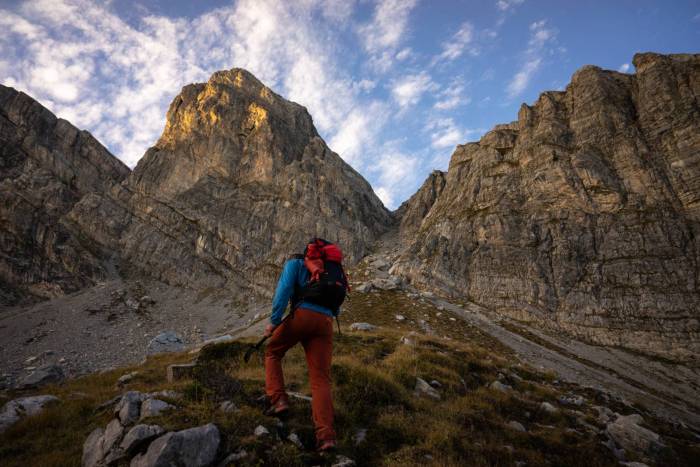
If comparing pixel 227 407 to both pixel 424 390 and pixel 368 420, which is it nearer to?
pixel 368 420

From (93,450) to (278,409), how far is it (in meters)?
3.15

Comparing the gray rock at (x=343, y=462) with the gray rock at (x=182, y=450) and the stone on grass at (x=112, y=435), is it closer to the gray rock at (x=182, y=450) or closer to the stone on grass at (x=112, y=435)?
the gray rock at (x=182, y=450)

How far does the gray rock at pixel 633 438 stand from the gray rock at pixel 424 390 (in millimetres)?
5233

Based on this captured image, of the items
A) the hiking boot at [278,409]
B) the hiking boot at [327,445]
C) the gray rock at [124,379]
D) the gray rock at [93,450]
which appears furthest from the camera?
the gray rock at [124,379]

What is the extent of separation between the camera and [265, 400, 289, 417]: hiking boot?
6828 mm

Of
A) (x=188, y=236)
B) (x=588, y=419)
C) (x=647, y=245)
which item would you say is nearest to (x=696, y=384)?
(x=647, y=245)

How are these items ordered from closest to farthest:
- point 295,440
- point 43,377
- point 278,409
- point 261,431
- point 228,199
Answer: point 261,431
point 295,440
point 278,409
point 43,377
point 228,199

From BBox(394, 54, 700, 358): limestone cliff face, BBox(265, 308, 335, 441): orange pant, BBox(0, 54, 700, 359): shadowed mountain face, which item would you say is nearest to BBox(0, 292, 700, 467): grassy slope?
BBox(265, 308, 335, 441): orange pant

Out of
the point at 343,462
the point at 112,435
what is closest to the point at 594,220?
the point at 343,462

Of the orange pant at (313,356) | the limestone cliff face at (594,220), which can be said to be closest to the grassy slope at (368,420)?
the orange pant at (313,356)

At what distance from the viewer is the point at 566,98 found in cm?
8244

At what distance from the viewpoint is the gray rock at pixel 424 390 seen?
34.0ft

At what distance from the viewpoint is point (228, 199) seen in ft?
335

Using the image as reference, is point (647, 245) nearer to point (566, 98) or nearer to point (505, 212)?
point (505, 212)
